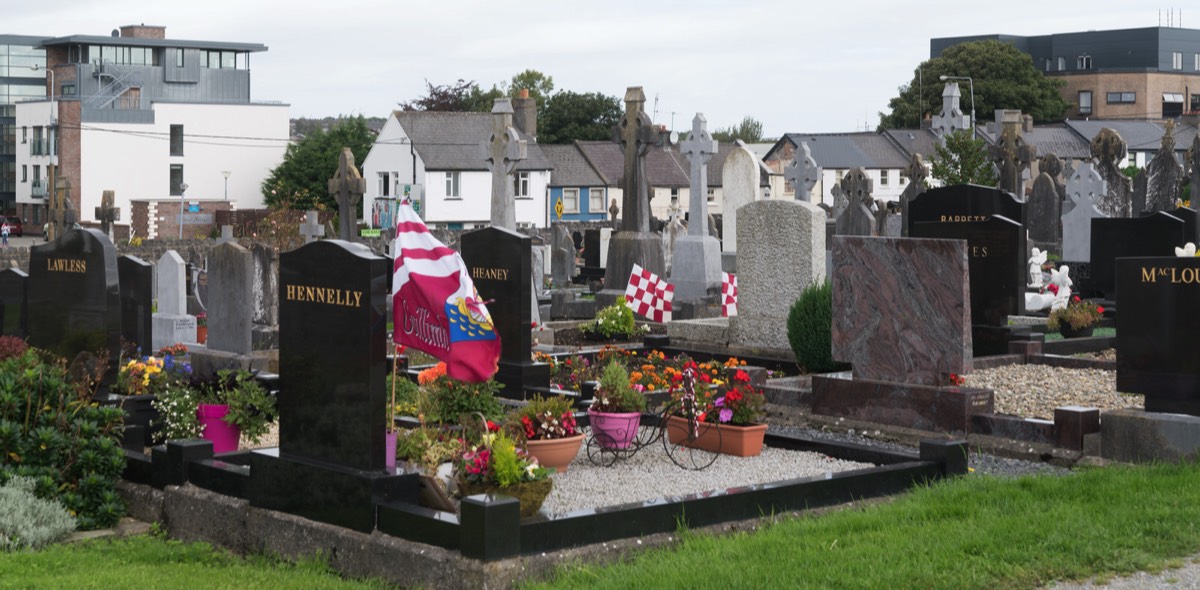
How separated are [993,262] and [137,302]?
28.4ft

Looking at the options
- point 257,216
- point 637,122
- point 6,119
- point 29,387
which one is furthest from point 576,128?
point 29,387

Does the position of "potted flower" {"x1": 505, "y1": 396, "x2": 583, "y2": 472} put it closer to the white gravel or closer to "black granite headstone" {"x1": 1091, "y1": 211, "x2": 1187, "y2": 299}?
the white gravel

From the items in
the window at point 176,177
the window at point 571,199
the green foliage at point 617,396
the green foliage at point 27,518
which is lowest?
the green foliage at point 27,518

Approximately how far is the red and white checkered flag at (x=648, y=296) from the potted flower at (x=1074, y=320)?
513 centimetres

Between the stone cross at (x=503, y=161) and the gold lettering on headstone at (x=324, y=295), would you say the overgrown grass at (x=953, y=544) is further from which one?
the stone cross at (x=503, y=161)

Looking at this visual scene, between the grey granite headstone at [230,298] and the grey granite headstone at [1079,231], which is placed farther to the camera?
the grey granite headstone at [1079,231]

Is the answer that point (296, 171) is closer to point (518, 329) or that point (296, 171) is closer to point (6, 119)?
point (6, 119)

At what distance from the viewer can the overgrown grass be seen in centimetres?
691

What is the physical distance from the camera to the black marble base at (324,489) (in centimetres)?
795

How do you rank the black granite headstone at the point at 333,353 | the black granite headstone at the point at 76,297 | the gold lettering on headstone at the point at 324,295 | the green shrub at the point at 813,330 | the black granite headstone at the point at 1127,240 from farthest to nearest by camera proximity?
the black granite headstone at the point at 1127,240, the green shrub at the point at 813,330, the black granite headstone at the point at 76,297, the gold lettering on headstone at the point at 324,295, the black granite headstone at the point at 333,353

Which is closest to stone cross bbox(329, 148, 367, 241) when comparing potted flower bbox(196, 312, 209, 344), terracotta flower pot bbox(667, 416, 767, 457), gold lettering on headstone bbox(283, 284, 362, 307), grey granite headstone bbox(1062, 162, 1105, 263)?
potted flower bbox(196, 312, 209, 344)

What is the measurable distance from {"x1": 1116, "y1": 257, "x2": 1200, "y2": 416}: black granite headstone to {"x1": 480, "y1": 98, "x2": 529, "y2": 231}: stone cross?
12747 mm

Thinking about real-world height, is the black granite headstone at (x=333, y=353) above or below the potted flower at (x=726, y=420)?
above

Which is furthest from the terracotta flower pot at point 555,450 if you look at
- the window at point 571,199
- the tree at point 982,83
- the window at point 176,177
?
the tree at point 982,83
